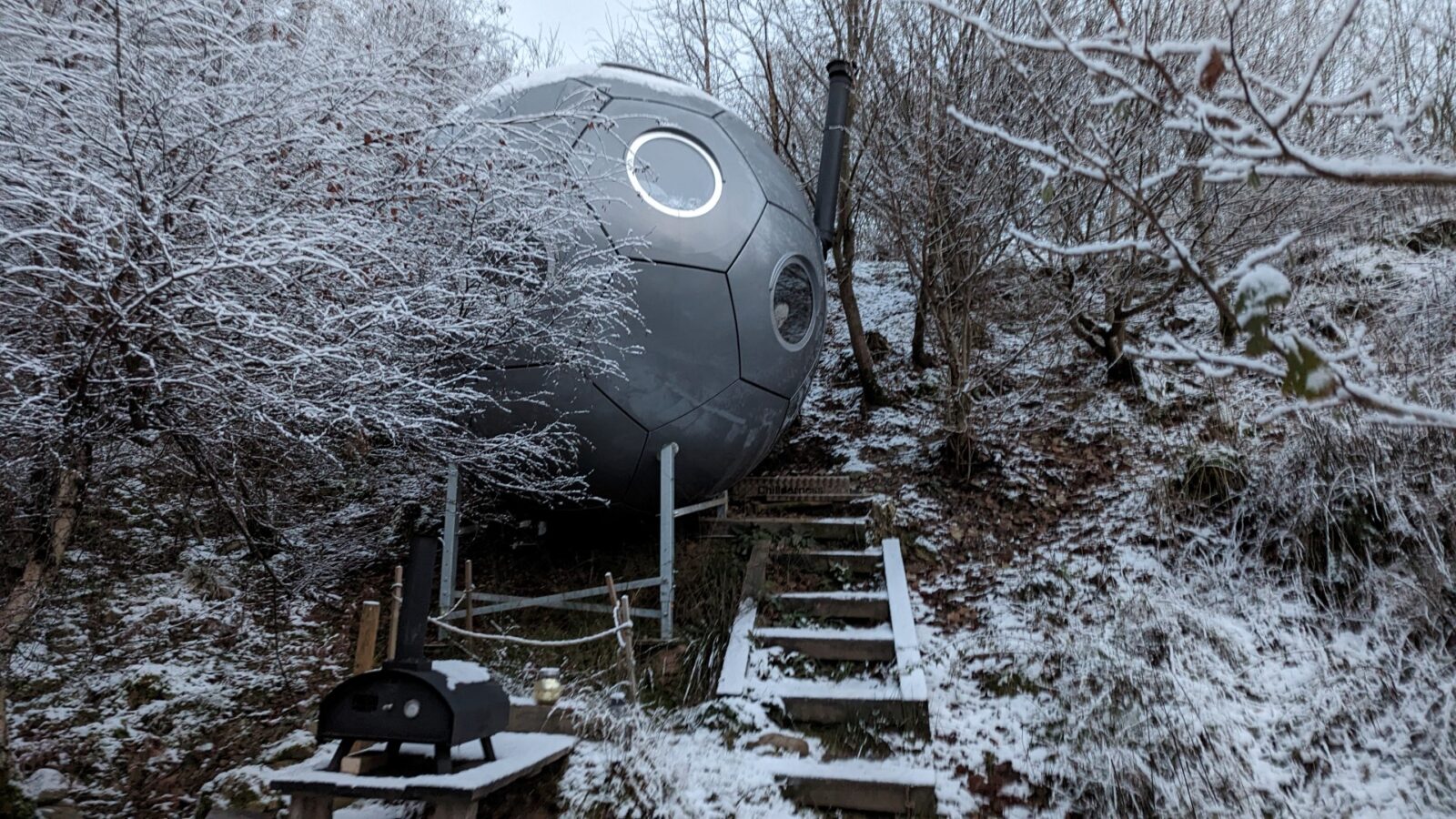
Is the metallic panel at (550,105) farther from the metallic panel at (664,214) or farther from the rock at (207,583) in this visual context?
the rock at (207,583)

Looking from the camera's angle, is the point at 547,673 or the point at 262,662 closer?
the point at 547,673

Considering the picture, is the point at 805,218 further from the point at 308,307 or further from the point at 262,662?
the point at 262,662

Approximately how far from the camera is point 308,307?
11.4 feet

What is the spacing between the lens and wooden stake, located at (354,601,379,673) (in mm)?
4199

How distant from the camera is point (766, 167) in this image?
17.7 ft

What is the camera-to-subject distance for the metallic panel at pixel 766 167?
5273 millimetres

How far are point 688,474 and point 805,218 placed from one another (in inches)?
77.3

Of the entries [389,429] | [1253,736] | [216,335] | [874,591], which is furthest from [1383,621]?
[216,335]

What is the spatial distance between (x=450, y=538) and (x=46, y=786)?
2.20 m

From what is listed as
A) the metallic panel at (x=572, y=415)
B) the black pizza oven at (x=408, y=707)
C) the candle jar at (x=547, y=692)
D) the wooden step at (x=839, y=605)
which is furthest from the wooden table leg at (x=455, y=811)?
the wooden step at (x=839, y=605)

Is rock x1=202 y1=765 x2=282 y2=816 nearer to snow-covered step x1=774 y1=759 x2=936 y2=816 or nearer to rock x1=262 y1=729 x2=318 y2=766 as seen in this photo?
rock x1=262 y1=729 x2=318 y2=766

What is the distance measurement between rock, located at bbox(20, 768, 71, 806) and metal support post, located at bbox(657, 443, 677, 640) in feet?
9.97

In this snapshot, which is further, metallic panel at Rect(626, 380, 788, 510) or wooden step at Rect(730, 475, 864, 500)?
wooden step at Rect(730, 475, 864, 500)

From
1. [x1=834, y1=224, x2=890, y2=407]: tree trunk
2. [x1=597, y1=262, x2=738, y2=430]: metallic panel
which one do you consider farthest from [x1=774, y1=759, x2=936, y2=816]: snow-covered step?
[x1=834, y1=224, x2=890, y2=407]: tree trunk
